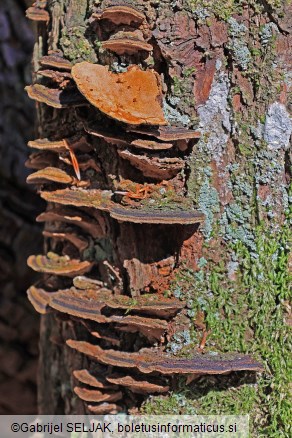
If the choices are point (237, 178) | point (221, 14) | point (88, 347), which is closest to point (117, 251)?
point (88, 347)

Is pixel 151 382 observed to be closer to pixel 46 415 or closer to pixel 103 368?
pixel 103 368

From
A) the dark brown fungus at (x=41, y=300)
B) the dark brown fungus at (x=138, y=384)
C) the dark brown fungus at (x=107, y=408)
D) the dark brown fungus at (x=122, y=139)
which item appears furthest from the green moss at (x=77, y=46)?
the dark brown fungus at (x=107, y=408)

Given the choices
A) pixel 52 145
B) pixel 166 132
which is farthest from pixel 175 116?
pixel 52 145

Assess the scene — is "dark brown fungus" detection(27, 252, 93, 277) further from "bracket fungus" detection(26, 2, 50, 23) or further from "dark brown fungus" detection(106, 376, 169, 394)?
"bracket fungus" detection(26, 2, 50, 23)

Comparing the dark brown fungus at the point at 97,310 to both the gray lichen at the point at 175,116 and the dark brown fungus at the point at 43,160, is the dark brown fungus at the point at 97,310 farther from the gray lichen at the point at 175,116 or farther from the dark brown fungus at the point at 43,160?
the gray lichen at the point at 175,116

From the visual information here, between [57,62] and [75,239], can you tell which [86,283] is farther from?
[57,62]

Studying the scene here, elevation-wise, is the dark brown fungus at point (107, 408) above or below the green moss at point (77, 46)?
below

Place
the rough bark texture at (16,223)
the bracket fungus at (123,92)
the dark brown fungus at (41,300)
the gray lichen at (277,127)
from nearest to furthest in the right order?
the bracket fungus at (123,92) → the gray lichen at (277,127) → the dark brown fungus at (41,300) → the rough bark texture at (16,223)
